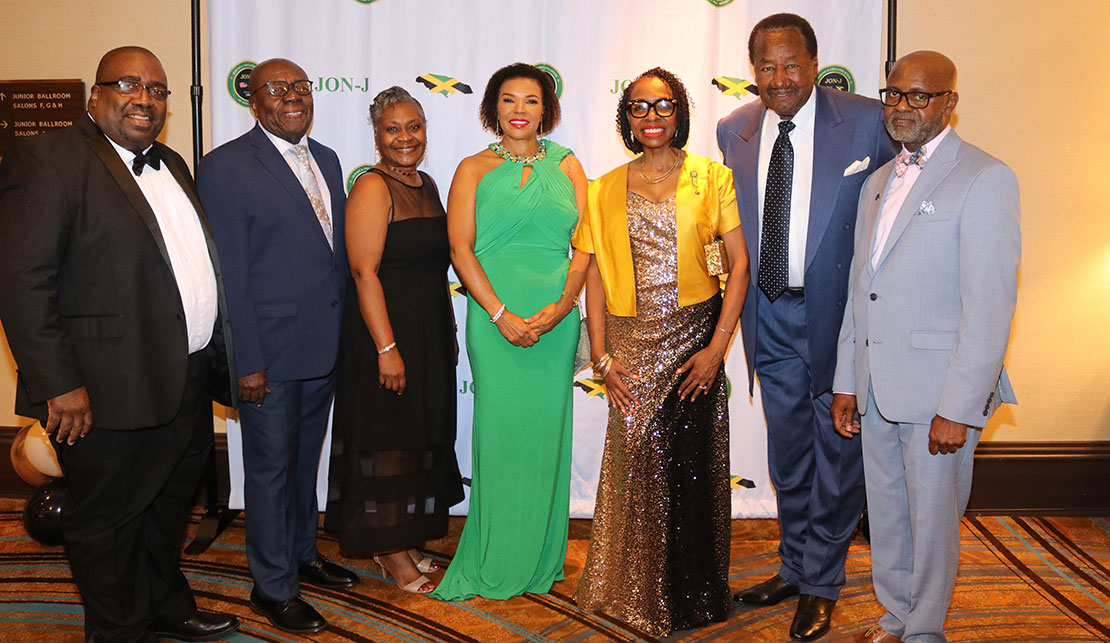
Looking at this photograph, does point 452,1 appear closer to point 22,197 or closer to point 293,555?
point 22,197

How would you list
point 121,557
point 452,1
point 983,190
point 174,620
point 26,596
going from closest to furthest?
1. point 983,190
2. point 121,557
3. point 174,620
4. point 26,596
5. point 452,1

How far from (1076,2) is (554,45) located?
8.90ft

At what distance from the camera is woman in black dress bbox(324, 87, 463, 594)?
3.39 metres

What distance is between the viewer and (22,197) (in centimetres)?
269

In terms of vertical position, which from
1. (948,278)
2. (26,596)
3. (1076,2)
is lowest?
(26,596)

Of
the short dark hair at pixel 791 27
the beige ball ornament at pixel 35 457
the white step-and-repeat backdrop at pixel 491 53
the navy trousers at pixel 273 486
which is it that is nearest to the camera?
the short dark hair at pixel 791 27

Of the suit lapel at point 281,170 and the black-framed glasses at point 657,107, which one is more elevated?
the black-framed glasses at point 657,107

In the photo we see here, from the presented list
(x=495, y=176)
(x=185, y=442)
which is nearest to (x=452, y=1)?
(x=495, y=176)

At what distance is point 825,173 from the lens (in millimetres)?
3191

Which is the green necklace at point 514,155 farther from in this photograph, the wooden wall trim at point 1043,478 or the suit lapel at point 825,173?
the wooden wall trim at point 1043,478

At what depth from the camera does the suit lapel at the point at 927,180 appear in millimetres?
2719

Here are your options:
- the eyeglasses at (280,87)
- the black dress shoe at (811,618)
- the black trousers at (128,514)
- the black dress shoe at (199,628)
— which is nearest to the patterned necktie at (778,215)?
the black dress shoe at (811,618)

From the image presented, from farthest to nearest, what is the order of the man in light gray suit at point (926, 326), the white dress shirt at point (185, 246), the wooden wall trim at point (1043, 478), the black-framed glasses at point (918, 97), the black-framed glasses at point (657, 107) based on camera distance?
1. the wooden wall trim at point (1043, 478)
2. the black-framed glasses at point (657, 107)
3. the white dress shirt at point (185, 246)
4. the black-framed glasses at point (918, 97)
5. the man in light gray suit at point (926, 326)

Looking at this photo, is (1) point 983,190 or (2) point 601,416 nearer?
(1) point 983,190
